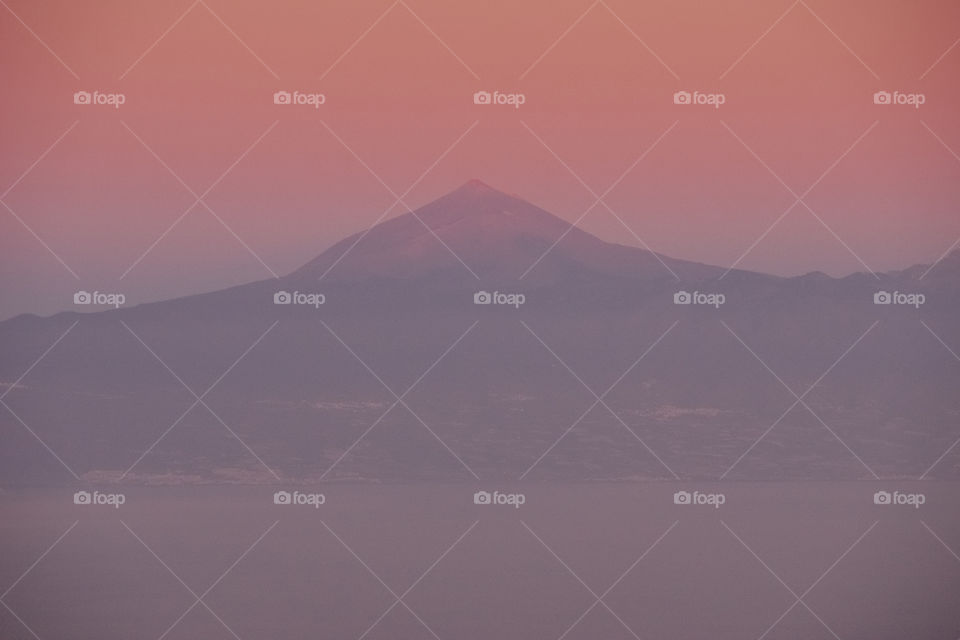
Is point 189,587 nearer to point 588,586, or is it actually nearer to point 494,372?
point 494,372

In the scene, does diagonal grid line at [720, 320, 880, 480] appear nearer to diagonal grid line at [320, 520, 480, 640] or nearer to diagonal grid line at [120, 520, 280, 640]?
diagonal grid line at [320, 520, 480, 640]

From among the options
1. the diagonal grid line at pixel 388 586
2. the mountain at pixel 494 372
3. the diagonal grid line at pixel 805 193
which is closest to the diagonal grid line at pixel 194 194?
the mountain at pixel 494 372

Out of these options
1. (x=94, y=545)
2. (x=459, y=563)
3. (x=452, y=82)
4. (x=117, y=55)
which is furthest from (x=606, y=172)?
(x=94, y=545)

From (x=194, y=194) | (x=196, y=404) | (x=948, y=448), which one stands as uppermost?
(x=194, y=194)

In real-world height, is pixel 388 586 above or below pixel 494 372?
below

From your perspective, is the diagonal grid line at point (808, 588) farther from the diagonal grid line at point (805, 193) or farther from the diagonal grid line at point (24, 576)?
the diagonal grid line at point (24, 576)

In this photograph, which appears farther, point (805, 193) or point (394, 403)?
point (805, 193)

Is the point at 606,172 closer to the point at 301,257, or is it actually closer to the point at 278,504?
the point at 301,257

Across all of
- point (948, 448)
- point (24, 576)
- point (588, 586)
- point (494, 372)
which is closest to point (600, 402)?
point (494, 372)

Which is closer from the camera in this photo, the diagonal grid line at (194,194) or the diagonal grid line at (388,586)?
the diagonal grid line at (388,586)
